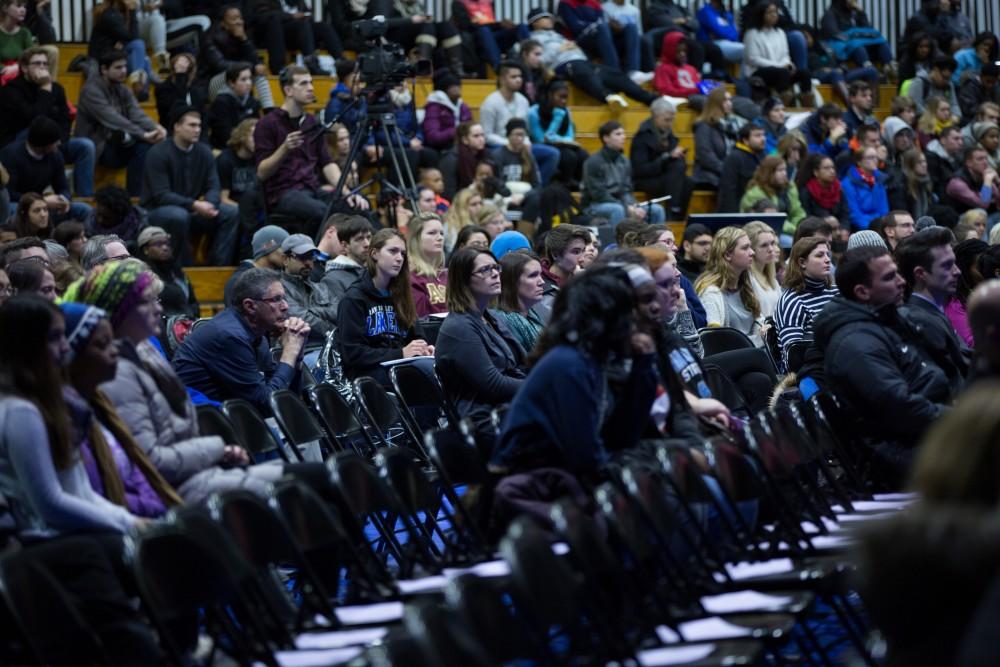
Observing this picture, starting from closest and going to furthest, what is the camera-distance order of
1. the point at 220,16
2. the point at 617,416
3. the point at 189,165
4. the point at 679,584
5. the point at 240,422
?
1. the point at 679,584
2. the point at 617,416
3. the point at 240,422
4. the point at 189,165
5. the point at 220,16

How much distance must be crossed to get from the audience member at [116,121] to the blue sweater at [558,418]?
7012 mm

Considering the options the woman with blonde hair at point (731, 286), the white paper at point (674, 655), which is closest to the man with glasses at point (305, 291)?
the woman with blonde hair at point (731, 286)

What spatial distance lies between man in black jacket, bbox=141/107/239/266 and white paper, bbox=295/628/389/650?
21.0 ft

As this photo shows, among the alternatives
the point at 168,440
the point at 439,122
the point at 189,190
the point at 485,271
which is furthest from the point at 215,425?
the point at 439,122

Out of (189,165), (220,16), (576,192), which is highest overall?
(220,16)

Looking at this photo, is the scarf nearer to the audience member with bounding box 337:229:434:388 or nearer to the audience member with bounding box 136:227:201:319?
the audience member with bounding box 136:227:201:319

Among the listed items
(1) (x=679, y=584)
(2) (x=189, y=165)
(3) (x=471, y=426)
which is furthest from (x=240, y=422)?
(2) (x=189, y=165)

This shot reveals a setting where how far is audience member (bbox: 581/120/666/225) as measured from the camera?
11.9 m

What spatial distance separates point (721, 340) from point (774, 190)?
193 inches

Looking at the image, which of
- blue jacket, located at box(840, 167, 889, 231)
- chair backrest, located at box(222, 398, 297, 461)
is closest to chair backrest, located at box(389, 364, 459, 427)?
chair backrest, located at box(222, 398, 297, 461)

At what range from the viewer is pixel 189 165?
1001 centimetres

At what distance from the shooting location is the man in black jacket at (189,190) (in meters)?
9.88

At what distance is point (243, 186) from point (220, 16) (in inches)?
88.8

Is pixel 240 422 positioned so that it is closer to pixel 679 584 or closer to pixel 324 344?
pixel 679 584
